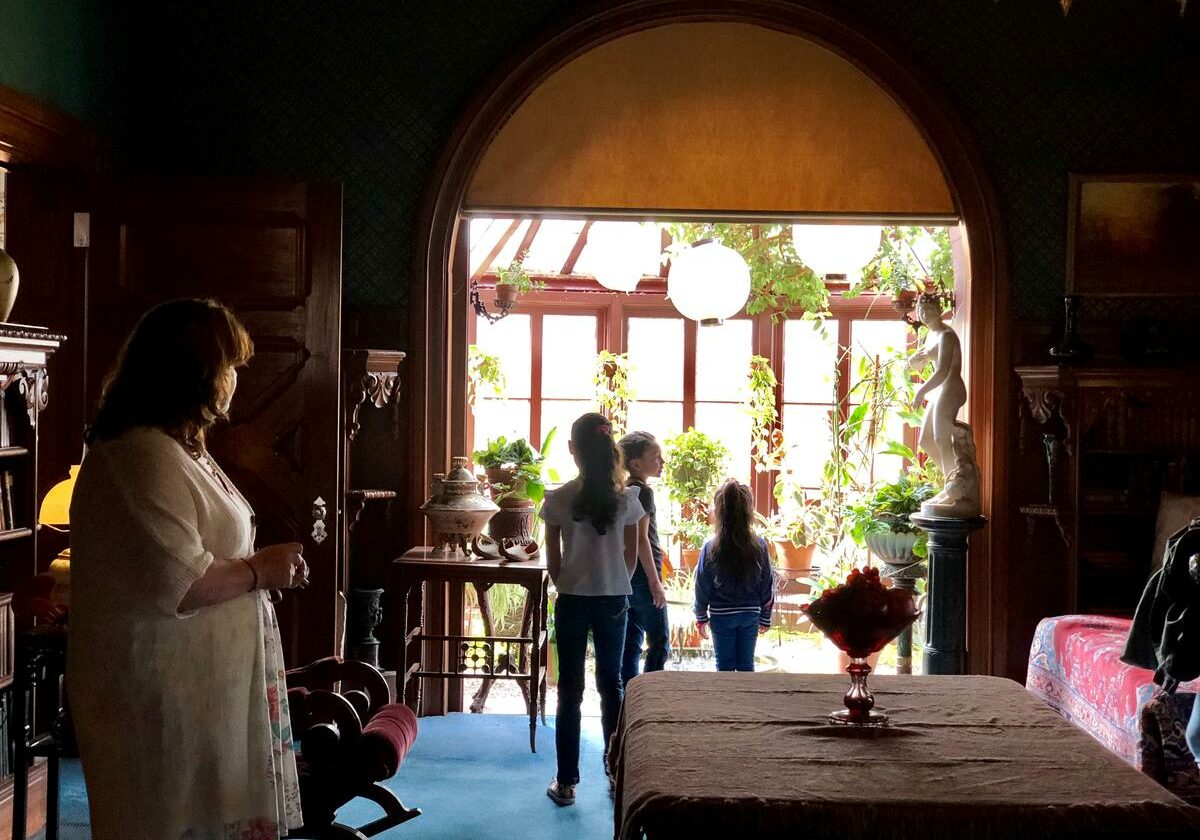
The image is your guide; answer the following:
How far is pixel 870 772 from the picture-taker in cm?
250

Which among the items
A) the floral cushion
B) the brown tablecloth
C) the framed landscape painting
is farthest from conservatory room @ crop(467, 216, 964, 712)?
the brown tablecloth

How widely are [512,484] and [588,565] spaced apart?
1.55m

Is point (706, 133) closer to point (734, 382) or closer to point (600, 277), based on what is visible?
point (600, 277)

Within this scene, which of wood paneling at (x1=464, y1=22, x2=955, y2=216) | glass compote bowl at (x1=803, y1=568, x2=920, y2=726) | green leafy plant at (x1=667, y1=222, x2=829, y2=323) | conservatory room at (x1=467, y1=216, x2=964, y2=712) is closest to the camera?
glass compote bowl at (x1=803, y1=568, x2=920, y2=726)

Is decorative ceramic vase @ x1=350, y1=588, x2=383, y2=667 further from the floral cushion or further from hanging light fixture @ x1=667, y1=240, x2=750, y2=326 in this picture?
the floral cushion

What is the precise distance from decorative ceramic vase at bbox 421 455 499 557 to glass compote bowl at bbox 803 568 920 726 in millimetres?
2732

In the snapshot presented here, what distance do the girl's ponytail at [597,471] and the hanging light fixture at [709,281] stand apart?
1543mm

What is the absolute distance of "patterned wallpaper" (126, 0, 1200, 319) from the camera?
5680 millimetres

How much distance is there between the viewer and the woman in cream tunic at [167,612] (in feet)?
7.68

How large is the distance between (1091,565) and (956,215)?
1808 mm

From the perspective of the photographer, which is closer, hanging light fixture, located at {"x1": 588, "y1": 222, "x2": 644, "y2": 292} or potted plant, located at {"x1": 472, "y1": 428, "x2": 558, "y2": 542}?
potted plant, located at {"x1": 472, "y1": 428, "x2": 558, "y2": 542}

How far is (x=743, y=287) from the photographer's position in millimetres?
5785

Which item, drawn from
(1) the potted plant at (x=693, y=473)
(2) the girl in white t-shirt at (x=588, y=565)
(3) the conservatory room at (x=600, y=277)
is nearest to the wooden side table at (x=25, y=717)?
(3) the conservatory room at (x=600, y=277)

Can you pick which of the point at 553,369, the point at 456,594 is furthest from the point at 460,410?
the point at 553,369
